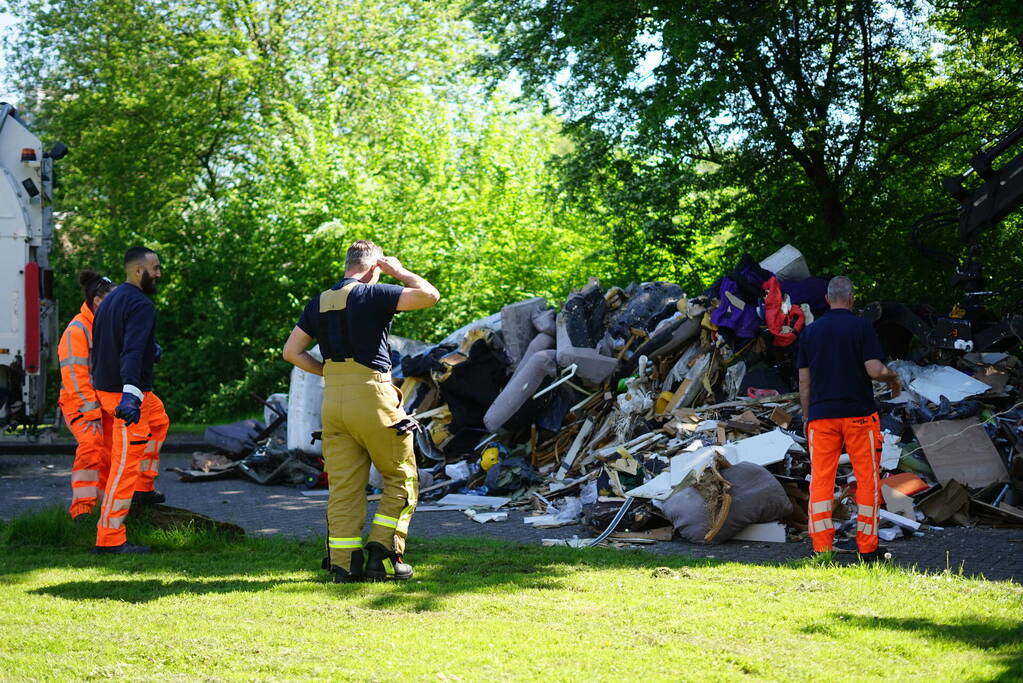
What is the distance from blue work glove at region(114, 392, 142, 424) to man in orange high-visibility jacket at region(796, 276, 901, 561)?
4.46m

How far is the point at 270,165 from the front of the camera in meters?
20.6

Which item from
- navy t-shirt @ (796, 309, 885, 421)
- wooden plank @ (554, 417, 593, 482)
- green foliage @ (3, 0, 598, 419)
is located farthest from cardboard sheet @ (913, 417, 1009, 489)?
green foliage @ (3, 0, 598, 419)

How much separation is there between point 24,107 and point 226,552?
2283 cm

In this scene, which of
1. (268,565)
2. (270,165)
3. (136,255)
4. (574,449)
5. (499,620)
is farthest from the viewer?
(270,165)

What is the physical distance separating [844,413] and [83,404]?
563 centimetres

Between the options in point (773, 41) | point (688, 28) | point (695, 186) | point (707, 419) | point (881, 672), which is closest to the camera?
point (881, 672)

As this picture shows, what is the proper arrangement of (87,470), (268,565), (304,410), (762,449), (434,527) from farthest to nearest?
1. (304,410)
2. (434,527)
3. (762,449)
4. (87,470)
5. (268,565)

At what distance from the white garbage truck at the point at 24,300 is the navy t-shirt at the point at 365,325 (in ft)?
23.1

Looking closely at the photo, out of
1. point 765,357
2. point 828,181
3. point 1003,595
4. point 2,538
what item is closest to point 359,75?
point 828,181

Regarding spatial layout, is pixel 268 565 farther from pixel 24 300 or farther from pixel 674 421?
pixel 24 300

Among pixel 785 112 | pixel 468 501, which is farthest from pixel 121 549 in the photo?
pixel 785 112

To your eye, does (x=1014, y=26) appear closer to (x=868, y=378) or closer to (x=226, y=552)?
(x=868, y=378)

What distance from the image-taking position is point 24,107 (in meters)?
26.7

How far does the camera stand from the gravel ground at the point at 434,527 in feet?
24.2
